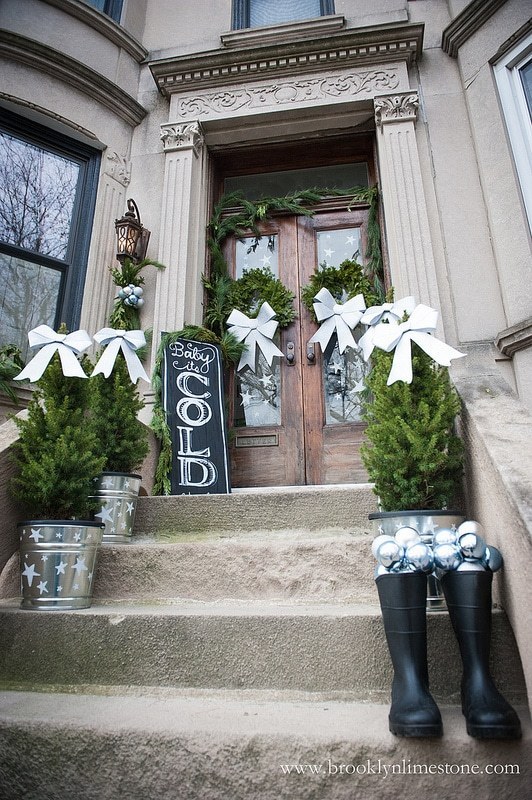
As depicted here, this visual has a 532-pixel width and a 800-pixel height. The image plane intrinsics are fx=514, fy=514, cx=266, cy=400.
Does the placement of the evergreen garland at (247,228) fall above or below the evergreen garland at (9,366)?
above

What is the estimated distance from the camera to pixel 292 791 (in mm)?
1326

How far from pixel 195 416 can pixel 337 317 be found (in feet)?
5.07

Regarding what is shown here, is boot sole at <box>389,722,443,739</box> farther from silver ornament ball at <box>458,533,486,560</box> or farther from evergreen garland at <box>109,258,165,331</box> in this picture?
evergreen garland at <box>109,258,165,331</box>

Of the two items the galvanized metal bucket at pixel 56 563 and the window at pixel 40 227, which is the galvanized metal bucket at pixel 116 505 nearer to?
the galvanized metal bucket at pixel 56 563

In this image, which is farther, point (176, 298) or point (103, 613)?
point (176, 298)

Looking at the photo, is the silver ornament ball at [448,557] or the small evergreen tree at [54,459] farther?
the small evergreen tree at [54,459]

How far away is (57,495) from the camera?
2.36m

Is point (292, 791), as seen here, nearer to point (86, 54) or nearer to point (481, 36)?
point (481, 36)

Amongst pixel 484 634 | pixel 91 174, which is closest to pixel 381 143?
pixel 91 174

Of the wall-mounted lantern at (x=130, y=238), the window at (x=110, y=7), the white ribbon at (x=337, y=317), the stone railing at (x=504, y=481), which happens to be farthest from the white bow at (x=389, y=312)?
the window at (x=110, y=7)

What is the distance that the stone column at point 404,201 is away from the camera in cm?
420

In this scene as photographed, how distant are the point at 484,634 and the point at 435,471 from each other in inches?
31.3

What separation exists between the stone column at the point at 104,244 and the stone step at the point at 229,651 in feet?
10.1

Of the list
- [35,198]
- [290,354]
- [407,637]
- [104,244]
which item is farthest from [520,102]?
[407,637]
